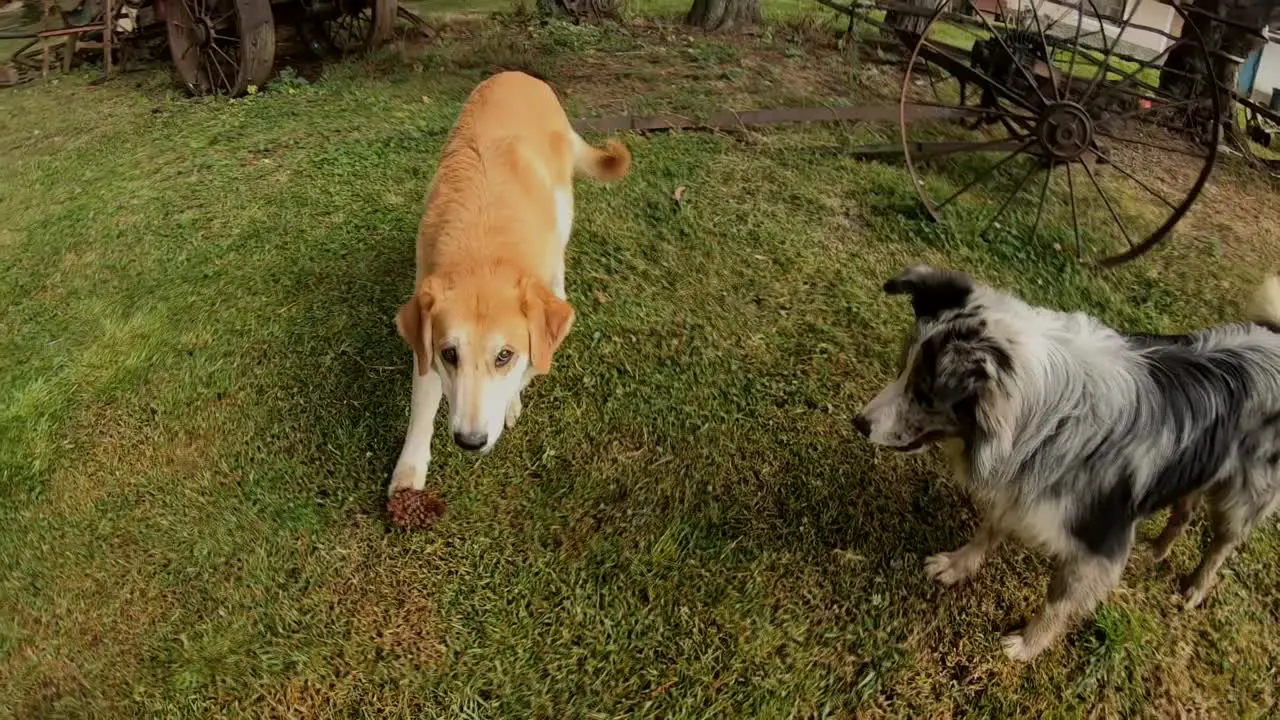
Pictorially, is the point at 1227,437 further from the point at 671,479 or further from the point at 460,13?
the point at 460,13

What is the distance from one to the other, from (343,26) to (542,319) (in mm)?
7780

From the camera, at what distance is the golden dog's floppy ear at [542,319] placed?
2625mm

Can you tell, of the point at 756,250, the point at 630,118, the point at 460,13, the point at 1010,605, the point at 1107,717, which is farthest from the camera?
A: the point at 460,13

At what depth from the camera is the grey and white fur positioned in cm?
205

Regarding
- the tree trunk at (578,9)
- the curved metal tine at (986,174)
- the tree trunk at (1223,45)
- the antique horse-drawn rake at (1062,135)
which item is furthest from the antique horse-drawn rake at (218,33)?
the tree trunk at (1223,45)

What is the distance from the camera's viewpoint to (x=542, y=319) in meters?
2.66

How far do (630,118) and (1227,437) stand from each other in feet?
15.6

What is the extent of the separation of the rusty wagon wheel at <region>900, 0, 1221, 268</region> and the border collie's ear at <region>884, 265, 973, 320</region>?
2395 mm

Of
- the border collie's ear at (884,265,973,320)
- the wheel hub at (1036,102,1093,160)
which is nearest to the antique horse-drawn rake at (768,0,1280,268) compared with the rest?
the wheel hub at (1036,102,1093,160)

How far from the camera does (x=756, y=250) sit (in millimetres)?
4520

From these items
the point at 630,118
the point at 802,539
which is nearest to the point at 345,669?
the point at 802,539

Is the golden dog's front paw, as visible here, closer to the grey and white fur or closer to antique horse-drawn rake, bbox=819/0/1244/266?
the grey and white fur

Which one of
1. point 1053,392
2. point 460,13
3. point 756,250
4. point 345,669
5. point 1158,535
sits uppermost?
point 460,13

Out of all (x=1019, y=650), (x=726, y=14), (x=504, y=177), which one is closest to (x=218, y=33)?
(x=726, y=14)
